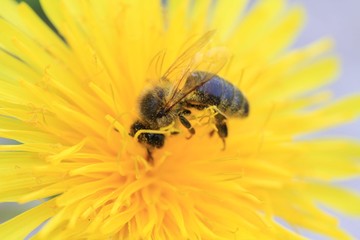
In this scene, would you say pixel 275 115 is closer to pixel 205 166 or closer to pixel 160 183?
pixel 205 166

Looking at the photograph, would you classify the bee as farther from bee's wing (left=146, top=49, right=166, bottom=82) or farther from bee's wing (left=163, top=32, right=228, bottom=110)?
bee's wing (left=146, top=49, right=166, bottom=82)

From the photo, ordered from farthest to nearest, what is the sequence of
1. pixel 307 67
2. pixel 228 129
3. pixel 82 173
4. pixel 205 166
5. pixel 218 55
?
1. pixel 307 67
2. pixel 228 129
3. pixel 205 166
4. pixel 218 55
5. pixel 82 173

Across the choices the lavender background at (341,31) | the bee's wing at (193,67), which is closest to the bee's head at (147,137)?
the bee's wing at (193,67)

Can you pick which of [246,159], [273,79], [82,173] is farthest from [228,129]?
[82,173]

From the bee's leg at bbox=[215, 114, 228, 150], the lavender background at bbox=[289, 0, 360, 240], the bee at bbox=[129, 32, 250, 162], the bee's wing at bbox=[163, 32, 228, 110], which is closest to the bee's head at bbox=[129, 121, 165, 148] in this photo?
the bee at bbox=[129, 32, 250, 162]

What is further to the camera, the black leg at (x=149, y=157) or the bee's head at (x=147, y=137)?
the black leg at (x=149, y=157)

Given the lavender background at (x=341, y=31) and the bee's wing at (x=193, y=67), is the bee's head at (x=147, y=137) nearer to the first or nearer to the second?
the bee's wing at (x=193, y=67)
